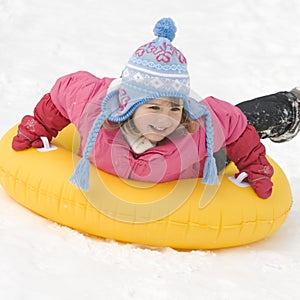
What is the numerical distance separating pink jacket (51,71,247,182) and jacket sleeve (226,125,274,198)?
3cm

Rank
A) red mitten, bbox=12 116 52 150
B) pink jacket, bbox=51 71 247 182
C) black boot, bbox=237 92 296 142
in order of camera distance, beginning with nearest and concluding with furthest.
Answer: pink jacket, bbox=51 71 247 182
red mitten, bbox=12 116 52 150
black boot, bbox=237 92 296 142

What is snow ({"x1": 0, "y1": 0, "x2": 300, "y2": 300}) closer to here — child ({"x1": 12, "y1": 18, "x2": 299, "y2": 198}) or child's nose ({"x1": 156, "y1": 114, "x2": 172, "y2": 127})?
child ({"x1": 12, "y1": 18, "x2": 299, "y2": 198})

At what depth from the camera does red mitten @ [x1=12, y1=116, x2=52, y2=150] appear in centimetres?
286

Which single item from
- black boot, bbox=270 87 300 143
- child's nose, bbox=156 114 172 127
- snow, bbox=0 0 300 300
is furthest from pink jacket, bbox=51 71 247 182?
black boot, bbox=270 87 300 143

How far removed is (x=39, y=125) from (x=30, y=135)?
58 mm

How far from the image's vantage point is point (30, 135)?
113 inches

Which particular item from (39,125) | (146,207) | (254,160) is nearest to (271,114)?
(254,160)

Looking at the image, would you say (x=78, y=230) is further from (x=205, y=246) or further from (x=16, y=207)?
(x=205, y=246)

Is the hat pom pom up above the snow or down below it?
above

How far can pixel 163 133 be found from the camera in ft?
8.59

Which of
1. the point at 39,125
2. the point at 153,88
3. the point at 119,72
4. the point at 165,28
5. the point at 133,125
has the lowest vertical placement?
the point at 119,72

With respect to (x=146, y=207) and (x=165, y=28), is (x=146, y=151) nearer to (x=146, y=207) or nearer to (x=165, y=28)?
(x=146, y=207)

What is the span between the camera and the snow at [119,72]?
7.59 feet

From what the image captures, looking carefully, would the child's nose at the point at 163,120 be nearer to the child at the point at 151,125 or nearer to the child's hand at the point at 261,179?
the child at the point at 151,125
